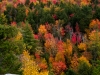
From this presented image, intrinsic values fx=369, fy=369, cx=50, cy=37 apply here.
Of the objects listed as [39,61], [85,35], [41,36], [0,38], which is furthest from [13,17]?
→ [0,38]

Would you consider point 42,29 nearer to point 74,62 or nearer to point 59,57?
point 59,57

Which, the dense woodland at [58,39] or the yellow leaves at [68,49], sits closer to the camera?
the dense woodland at [58,39]

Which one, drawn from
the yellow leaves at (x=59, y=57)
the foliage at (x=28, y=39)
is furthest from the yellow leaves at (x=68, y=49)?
the foliage at (x=28, y=39)

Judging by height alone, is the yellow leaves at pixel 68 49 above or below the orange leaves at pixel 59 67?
above

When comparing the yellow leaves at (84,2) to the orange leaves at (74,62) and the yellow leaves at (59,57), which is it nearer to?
the yellow leaves at (59,57)

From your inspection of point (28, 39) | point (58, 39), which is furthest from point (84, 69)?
point (58, 39)

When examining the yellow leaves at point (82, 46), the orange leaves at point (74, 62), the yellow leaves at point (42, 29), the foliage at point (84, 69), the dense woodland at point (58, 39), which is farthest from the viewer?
the yellow leaves at point (42, 29)

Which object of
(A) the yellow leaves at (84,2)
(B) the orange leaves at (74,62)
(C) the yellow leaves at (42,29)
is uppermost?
(A) the yellow leaves at (84,2)

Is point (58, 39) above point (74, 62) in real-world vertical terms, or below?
above
